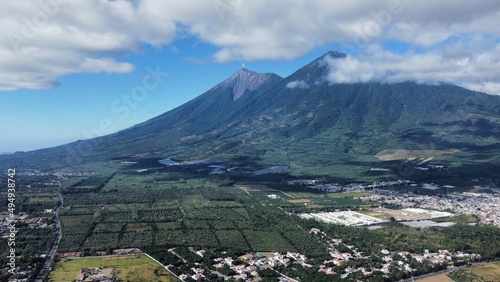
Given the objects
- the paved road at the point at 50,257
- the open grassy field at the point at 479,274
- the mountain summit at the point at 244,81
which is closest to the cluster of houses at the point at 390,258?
the open grassy field at the point at 479,274

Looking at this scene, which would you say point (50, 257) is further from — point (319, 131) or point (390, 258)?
point (319, 131)

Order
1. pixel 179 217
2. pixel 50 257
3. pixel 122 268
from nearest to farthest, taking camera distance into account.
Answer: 1. pixel 122 268
2. pixel 50 257
3. pixel 179 217

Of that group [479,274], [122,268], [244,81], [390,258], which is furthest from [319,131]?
[122,268]

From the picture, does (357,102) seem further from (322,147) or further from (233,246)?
(233,246)

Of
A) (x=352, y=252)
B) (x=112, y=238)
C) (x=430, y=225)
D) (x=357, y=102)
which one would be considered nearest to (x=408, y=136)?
(x=357, y=102)

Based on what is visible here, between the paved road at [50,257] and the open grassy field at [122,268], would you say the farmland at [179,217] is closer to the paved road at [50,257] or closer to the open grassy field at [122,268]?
the paved road at [50,257]

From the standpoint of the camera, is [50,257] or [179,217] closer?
[50,257]
